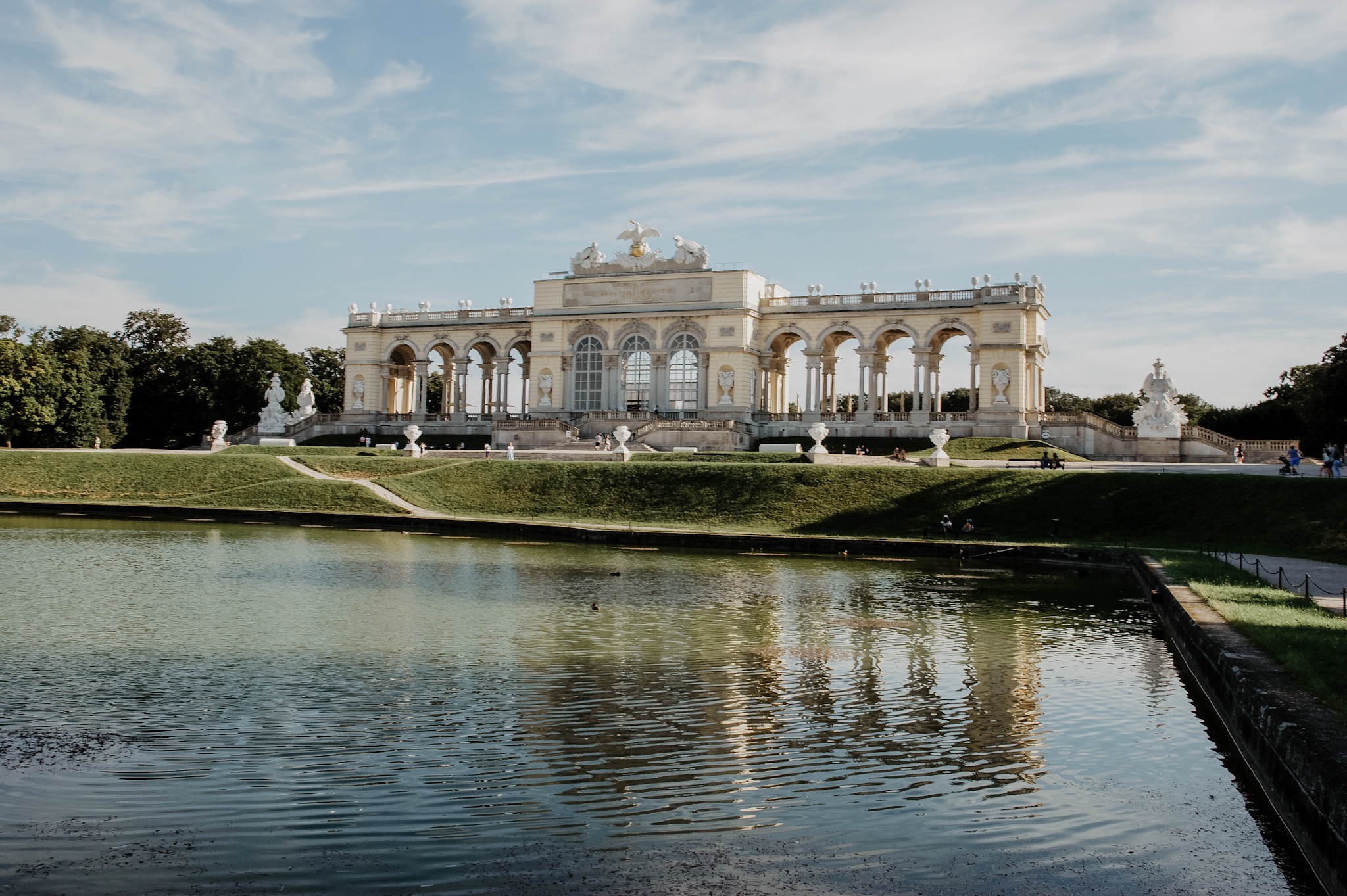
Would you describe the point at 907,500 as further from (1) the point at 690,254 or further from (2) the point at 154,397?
(2) the point at 154,397

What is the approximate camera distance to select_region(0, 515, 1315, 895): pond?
27.9 feet

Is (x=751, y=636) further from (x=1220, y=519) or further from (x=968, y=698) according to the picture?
(x=1220, y=519)

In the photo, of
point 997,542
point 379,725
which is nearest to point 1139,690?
point 379,725

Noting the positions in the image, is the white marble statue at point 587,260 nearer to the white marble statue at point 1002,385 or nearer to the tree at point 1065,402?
the white marble statue at point 1002,385

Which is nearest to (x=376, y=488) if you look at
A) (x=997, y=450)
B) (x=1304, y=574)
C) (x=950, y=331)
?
(x=997, y=450)

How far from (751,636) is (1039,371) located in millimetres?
50878

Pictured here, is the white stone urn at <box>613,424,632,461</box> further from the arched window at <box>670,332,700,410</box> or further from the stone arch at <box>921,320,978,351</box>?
the stone arch at <box>921,320,978,351</box>

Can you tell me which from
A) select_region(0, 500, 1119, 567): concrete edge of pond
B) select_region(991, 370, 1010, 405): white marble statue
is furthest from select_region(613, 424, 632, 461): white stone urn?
select_region(991, 370, 1010, 405): white marble statue

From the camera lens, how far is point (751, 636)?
1841cm

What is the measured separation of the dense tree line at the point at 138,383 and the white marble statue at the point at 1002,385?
1946 inches

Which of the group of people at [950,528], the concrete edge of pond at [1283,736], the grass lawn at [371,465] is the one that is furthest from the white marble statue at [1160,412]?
the concrete edge of pond at [1283,736]

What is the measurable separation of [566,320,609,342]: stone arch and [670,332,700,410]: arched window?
177 inches

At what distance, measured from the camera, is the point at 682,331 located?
6844 centimetres

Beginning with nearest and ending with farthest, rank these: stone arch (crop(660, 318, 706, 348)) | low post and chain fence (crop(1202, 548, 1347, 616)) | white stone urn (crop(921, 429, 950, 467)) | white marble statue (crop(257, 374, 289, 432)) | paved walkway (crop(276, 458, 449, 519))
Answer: low post and chain fence (crop(1202, 548, 1347, 616)) < paved walkway (crop(276, 458, 449, 519)) < white stone urn (crop(921, 429, 950, 467)) < stone arch (crop(660, 318, 706, 348)) < white marble statue (crop(257, 374, 289, 432))
